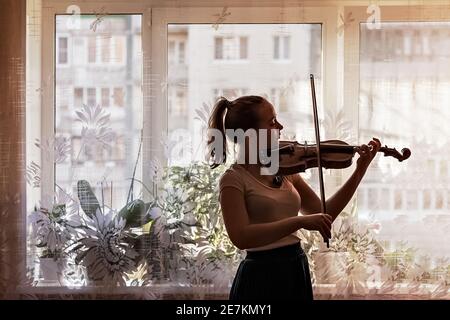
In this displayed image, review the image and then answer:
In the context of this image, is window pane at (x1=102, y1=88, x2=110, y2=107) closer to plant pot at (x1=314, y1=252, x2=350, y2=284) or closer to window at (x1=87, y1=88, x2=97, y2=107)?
window at (x1=87, y1=88, x2=97, y2=107)

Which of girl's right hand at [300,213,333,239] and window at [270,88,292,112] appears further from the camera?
window at [270,88,292,112]

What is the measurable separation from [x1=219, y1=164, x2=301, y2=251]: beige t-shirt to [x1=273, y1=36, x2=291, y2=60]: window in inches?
27.9

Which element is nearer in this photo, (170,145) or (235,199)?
(235,199)

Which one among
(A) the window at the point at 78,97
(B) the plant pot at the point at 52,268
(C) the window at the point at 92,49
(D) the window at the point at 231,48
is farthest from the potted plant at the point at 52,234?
(D) the window at the point at 231,48

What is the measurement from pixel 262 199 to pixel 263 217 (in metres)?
0.04

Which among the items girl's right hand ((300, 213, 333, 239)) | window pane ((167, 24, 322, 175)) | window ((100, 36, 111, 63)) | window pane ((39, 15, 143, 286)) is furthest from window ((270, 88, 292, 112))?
girl's right hand ((300, 213, 333, 239))

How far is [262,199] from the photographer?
1670 millimetres

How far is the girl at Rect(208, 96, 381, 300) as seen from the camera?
163 centimetres


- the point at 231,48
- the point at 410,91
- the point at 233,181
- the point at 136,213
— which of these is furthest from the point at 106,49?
the point at 410,91

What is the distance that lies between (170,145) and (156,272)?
403 mm

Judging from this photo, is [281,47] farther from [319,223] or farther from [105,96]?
[319,223]

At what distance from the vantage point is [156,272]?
2.32 m
